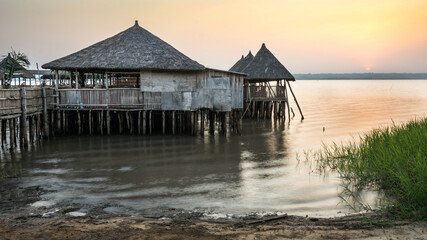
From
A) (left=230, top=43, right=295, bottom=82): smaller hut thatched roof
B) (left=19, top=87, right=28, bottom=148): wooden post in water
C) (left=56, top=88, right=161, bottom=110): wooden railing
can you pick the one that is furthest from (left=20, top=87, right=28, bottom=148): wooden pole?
(left=230, top=43, right=295, bottom=82): smaller hut thatched roof

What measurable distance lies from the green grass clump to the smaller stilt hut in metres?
16.8

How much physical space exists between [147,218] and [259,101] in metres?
23.4

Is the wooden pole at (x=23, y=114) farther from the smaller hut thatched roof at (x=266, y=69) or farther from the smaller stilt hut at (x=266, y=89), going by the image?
the smaller hut thatched roof at (x=266, y=69)

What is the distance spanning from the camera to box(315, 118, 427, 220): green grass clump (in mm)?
6594

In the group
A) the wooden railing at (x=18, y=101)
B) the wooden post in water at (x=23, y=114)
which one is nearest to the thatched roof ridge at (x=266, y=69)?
the wooden railing at (x=18, y=101)

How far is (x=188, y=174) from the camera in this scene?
465 inches

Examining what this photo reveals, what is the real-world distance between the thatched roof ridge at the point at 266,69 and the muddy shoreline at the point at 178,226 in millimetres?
21848

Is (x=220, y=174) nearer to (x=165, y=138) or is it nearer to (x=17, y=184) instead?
(x=17, y=184)

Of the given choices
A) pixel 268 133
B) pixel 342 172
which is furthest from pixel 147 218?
pixel 268 133

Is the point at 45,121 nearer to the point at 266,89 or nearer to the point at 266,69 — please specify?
the point at 266,89

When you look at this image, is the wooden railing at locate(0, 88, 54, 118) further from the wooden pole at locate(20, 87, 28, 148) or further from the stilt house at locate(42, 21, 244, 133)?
the stilt house at locate(42, 21, 244, 133)

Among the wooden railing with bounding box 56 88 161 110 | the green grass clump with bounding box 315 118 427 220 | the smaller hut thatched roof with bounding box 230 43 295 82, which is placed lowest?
the green grass clump with bounding box 315 118 427 220

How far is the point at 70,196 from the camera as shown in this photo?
30.2 feet

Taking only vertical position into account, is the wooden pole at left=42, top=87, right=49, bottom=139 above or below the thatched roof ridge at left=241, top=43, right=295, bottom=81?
below
